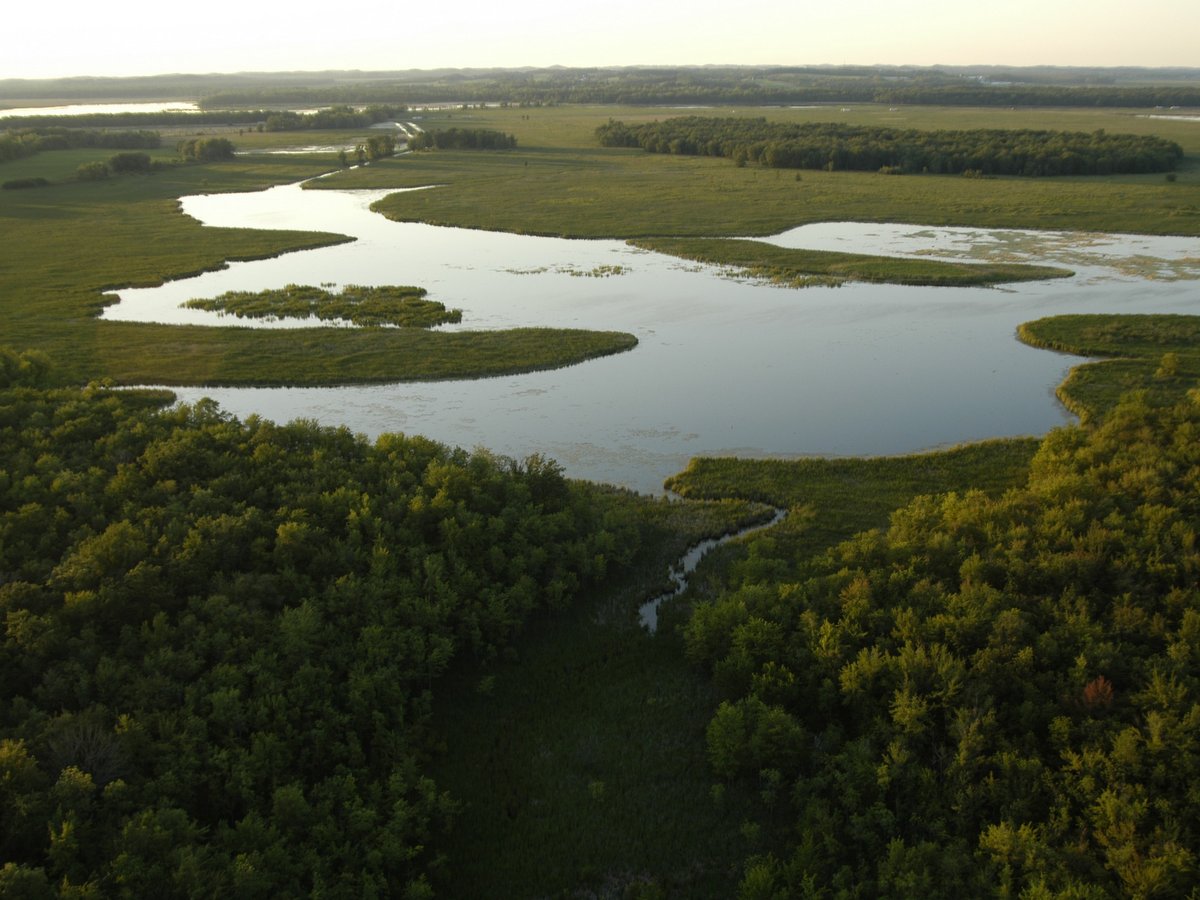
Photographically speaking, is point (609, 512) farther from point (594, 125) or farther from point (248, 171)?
point (594, 125)

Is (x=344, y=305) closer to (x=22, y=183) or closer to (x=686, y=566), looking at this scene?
(x=686, y=566)

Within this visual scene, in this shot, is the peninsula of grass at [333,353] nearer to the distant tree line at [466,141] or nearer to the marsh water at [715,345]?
the marsh water at [715,345]

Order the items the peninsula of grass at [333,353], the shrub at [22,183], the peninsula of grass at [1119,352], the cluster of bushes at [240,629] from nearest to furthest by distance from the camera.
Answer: the cluster of bushes at [240,629], the peninsula of grass at [1119,352], the peninsula of grass at [333,353], the shrub at [22,183]

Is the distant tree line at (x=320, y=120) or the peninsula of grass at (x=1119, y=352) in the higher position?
the distant tree line at (x=320, y=120)

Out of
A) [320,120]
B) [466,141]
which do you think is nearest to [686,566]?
[466,141]

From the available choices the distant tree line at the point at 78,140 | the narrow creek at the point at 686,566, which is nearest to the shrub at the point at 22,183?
the distant tree line at the point at 78,140

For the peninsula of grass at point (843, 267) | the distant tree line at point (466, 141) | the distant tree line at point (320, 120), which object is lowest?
the peninsula of grass at point (843, 267)

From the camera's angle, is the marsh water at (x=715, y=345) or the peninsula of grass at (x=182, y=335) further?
the peninsula of grass at (x=182, y=335)
